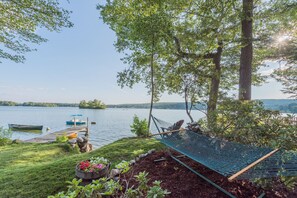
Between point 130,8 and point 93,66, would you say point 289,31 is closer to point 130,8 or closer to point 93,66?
point 130,8

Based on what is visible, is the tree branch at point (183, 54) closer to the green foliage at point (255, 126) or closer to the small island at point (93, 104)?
the green foliage at point (255, 126)

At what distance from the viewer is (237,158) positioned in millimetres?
1844

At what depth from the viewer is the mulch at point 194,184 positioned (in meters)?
1.82

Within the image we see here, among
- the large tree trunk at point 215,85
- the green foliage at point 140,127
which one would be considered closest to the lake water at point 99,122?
the large tree trunk at point 215,85

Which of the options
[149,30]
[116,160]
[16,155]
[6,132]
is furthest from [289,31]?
[6,132]

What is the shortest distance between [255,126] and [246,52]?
3.41 metres

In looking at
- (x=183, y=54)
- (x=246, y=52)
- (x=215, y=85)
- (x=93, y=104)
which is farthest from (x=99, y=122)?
(x=246, y=52)

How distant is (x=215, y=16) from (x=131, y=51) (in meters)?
3.15

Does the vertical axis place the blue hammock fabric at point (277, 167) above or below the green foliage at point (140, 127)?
above

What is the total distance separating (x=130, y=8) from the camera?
5730mm

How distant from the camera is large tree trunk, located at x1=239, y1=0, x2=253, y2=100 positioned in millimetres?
4609

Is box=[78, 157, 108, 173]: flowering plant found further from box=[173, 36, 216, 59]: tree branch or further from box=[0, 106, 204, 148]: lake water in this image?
box=[173, 36, 216, 59]: tree branch

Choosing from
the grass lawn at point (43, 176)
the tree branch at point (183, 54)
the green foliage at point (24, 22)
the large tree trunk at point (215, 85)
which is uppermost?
the green foliage at point (24, 22)

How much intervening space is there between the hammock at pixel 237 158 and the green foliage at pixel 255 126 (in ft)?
0.85
